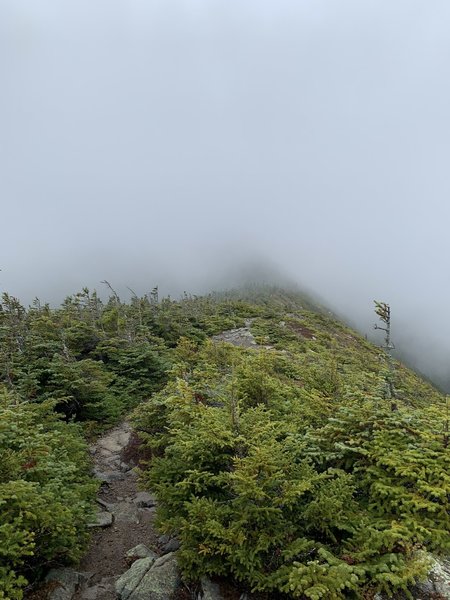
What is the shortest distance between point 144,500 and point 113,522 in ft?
3.87

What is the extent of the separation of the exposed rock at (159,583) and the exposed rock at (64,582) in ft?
3.67

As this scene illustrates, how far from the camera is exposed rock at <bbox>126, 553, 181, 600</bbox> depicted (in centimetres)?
563

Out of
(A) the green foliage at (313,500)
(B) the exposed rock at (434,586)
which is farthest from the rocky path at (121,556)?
(B) the exposed rock at (434,586)

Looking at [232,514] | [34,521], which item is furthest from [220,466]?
[34,521]

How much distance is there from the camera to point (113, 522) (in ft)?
28.1

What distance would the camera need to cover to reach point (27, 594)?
5695mm

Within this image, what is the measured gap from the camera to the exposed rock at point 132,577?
5906 millimetres

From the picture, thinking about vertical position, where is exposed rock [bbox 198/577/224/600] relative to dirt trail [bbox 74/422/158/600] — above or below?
above

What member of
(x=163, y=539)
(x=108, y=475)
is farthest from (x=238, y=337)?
(x=163, y=539)

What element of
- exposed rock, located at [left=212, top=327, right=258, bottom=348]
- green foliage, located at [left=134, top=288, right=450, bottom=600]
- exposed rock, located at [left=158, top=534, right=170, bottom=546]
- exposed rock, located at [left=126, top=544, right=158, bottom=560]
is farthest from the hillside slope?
exposed rock, located at [left=212, top=327, right=258, bottom=348]

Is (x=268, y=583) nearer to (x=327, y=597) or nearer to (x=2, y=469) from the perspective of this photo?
(x=327, y=597)

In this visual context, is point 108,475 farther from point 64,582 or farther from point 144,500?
point 64,582

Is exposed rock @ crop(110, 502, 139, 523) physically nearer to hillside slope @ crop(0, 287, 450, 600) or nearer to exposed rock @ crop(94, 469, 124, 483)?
exposed rock @ crop(94, 469, 124, 483)

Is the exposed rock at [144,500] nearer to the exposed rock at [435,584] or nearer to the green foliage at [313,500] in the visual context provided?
the green foliage at [313,500]
